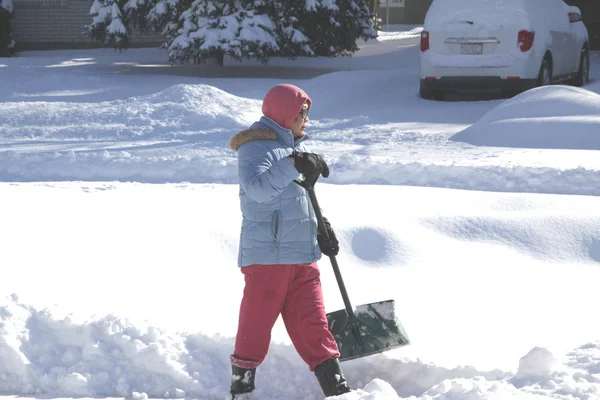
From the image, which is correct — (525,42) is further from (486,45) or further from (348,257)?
(348,257)

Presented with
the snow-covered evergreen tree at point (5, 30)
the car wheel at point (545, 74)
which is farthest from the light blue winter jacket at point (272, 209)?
the snow-covered evergreen tree at point (5, 30)

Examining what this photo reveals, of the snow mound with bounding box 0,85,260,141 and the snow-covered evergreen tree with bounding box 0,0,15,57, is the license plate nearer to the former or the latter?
the snow mound with bounding box 0,85,260,141

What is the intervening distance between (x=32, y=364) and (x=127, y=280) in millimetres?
1039

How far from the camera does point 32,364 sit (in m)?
4.13

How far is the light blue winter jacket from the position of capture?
3.62 metres

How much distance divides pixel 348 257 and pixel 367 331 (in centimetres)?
148

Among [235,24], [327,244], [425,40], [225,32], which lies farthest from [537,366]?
[235,24]

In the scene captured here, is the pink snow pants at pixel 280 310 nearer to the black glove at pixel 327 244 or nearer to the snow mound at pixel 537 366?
the black glove at pixel 327 244

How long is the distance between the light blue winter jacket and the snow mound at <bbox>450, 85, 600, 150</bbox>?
5.68 m

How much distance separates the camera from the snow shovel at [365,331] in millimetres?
4078

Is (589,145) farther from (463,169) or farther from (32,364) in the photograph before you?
(32,364)

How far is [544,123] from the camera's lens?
30.7 ft

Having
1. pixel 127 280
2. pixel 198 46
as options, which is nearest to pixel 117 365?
pixel 127 280

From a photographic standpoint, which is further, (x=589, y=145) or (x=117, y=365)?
(x=589, y=145)
